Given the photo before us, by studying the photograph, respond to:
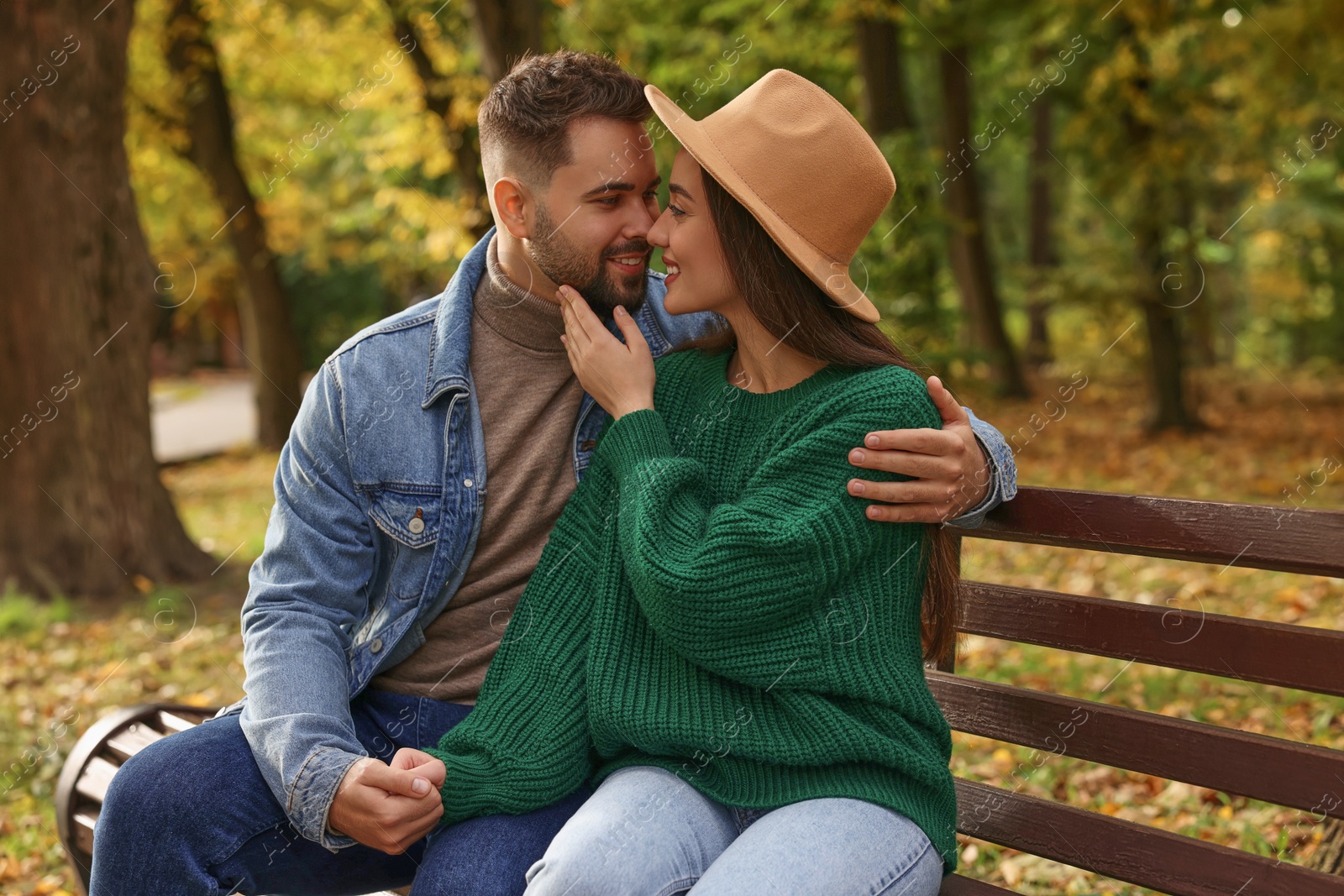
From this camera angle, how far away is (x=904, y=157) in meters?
8.61

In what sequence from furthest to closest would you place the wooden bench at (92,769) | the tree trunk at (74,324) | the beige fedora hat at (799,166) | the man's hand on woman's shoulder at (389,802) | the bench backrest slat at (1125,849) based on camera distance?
the tree trunk at (74,324) → the wooden bench at (92,769) → the beige fedora hat at (799,166) → the man's hand on woman's shoulder at (389,802) → the bench backrest slat at (1125,849)

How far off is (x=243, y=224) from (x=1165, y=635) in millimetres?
13699

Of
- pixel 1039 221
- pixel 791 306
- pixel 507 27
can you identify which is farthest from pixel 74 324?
pixel 1039 221

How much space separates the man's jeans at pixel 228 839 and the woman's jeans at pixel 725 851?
0.55 ft

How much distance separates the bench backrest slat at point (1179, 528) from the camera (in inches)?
82.4

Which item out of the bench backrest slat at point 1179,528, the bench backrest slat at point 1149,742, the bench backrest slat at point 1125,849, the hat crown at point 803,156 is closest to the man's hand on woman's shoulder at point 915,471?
the bench backrest slat at point 1179,528

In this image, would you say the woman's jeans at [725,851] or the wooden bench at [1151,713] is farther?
Answer: the wooden bench at [1151,713]

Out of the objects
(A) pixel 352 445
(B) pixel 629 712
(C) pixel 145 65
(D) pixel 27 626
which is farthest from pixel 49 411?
(C) pixel 145 65

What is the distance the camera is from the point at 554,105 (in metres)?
2.74

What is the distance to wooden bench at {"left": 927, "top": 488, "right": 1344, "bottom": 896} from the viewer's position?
2125 millimetres

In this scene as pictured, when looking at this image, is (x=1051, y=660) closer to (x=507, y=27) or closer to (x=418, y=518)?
(x=418, y=518)

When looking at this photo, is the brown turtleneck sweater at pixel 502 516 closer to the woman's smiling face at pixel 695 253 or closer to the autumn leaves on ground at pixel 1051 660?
the woman's smiling face at pixel 695 253

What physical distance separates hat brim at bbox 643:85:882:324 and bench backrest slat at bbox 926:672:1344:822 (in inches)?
32.5

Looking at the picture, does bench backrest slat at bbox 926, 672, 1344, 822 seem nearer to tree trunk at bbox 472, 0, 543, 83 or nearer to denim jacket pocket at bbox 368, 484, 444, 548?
denim jacket pocket at bbox 368, 484, 444, 548
